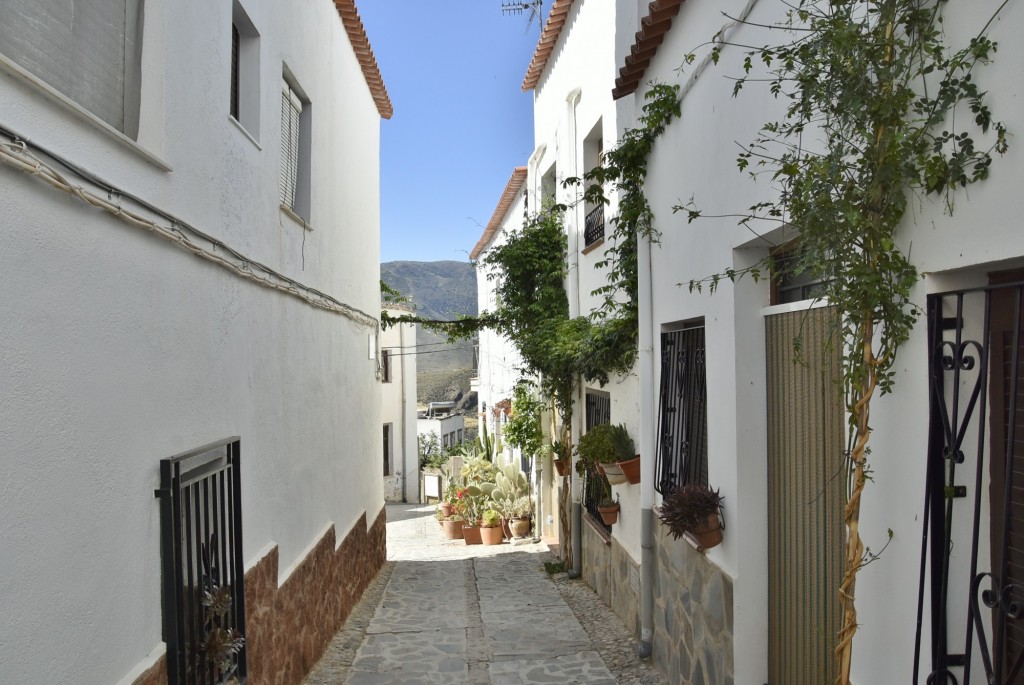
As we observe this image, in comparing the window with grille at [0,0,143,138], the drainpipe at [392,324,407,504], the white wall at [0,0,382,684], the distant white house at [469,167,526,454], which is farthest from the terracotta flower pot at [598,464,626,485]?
the drainpipe at [392,324,407,504]

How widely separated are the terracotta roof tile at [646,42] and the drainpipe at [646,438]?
53.4 inches

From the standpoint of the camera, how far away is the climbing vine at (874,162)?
2.59m

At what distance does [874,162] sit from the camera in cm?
283

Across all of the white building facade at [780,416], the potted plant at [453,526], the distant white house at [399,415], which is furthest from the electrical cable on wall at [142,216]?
the distant white house at [399,415]

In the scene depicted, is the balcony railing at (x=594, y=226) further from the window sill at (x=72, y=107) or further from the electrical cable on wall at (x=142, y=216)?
the window sill at (x=72, y=107)

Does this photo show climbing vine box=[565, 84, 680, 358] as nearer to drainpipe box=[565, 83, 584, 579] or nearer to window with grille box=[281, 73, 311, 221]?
drainpipe box=[565, 83, 584, 579]

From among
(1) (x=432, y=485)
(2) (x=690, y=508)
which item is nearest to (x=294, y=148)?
(2) (x=690, y=508)

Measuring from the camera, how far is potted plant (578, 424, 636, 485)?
25.5 feet

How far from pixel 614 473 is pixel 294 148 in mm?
4121

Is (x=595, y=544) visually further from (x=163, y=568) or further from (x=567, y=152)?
(x=163, y=568)

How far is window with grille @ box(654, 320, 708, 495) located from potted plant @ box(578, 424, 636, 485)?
898 millimetres

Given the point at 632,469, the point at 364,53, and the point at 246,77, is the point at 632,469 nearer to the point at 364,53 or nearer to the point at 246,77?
the point at 246,77

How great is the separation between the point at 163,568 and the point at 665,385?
390cm

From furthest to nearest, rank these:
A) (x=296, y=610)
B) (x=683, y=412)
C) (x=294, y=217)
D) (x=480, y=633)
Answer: (x=480, y=633) < (x=294, y=217) < (x=296, y=610) < (x=683, y=412)
